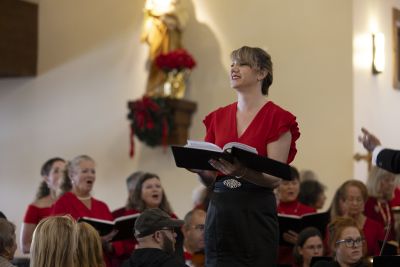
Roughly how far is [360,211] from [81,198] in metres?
1.92

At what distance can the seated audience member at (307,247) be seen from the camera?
15.8 feet

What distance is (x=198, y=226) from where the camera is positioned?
5094mm

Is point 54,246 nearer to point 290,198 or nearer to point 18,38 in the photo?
point 290,198

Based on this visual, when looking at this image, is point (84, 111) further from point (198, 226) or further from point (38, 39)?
point (198, 226)

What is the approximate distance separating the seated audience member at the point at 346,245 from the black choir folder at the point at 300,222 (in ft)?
1.19

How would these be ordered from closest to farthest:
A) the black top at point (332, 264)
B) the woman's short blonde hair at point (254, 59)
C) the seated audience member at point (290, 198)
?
the woman's short blonde hair at point (254, 59)
the black top at point (332, 264)
the seated audience member at point (290, 198)

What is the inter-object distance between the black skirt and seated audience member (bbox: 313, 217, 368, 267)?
4.54 feet

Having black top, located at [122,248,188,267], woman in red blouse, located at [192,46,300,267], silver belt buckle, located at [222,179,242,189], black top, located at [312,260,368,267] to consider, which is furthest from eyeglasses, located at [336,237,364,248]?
silver belt buckle, located at [222,179,242,189]

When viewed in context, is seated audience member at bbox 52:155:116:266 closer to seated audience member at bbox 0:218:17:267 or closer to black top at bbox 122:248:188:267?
black top at bbox 122:248:188:267

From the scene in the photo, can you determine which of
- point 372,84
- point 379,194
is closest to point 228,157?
point 379,194

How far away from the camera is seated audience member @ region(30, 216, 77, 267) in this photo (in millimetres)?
2842

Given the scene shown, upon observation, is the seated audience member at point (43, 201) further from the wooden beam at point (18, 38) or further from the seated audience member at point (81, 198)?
the wooden beam at point (18, 38)

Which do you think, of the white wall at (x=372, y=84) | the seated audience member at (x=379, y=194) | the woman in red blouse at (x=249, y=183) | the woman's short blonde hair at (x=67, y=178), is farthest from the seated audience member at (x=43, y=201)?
the woman in red blouse at (x=249, y=183)

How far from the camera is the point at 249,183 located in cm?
296
